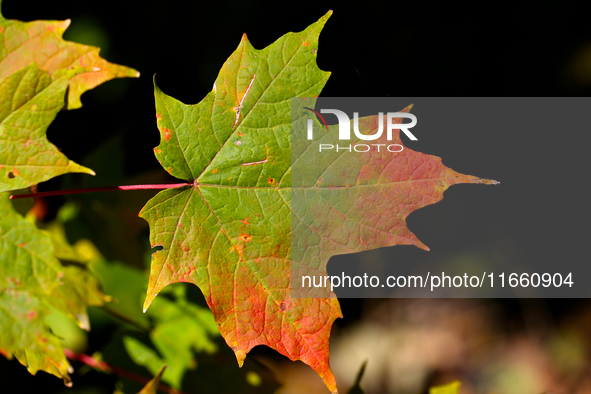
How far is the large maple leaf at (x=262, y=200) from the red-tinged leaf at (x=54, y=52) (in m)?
0.37

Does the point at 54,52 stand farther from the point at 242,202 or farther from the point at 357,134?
the point at 357,134

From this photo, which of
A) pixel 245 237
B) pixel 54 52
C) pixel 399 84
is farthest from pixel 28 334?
pixel 399 84

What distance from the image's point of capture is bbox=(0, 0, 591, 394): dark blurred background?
1.73 meters

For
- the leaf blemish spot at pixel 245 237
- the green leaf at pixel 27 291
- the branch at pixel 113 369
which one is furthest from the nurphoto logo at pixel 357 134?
the branch at pixel 113 369

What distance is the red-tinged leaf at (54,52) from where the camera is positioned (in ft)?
4.23

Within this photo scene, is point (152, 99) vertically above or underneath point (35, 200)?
above

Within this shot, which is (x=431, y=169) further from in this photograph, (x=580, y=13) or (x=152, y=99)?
(x=580, y=13)

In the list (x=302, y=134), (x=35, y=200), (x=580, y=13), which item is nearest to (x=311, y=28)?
(x=302, y=134)

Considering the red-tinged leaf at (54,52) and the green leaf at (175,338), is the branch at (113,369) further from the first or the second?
the red-tinged leaf at (54,52)

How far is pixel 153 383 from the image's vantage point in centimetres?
124

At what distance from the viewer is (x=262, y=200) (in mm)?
1143

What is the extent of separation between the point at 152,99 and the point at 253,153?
0.91 meters

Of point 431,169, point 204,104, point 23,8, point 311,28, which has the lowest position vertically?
point 431,169

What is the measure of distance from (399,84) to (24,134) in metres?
1.46
